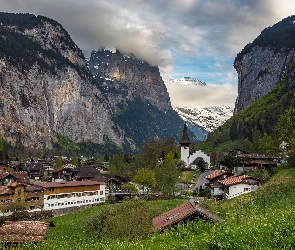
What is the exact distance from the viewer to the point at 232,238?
11.6 metres

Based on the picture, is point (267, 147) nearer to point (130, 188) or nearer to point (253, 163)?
point (253, 163)

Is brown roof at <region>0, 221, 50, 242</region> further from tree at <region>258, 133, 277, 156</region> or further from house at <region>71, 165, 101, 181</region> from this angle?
house at <region>71, 165, 101, 181</region>

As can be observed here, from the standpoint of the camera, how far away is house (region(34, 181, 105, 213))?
8162cm

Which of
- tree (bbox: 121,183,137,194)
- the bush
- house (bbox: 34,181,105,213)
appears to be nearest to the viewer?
the bush

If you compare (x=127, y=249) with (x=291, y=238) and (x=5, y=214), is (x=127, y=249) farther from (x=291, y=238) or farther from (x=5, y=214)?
(x=5, y=214)

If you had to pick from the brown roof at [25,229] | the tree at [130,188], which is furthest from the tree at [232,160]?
the brown roof at [25,229]

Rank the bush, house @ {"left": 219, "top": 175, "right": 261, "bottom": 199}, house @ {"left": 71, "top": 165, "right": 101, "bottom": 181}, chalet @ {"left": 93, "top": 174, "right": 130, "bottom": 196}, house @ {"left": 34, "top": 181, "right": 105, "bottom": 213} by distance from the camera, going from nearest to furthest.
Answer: the bush < house @ {"left": 219, "top": 175, "right": 261, "bottom": 199} < house @ {"left": 34, "top": 181, "right": 105, "bottom": 213} < chalet @ {"left": 93, "top": 174, "right": 130, "bottom": 196} < house @ {"left": 71, "top": 165, "right": 101, "bottom": 181}

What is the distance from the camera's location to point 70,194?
85688mm

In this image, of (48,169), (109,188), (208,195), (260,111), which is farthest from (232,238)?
(260,111)

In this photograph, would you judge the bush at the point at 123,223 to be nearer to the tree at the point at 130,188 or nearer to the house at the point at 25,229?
the house at the point at 25,229

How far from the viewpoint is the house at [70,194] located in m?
81.6

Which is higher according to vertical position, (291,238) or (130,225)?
(291,238)

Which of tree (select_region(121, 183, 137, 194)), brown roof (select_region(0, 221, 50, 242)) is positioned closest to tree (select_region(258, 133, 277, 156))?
tree (select_region(121, 183, 137, 194))

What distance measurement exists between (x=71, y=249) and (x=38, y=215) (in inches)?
2487
